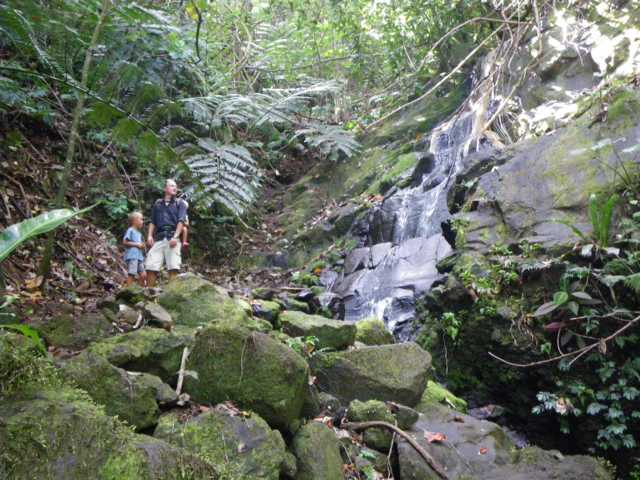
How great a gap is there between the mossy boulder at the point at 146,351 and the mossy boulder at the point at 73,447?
1.29 metres

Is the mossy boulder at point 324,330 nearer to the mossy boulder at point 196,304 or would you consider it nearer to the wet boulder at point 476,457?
the mossy boulder at point 196,304

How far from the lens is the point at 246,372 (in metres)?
3.32

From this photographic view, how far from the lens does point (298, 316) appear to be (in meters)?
5.46

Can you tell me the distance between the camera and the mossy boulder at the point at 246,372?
328 centimetres

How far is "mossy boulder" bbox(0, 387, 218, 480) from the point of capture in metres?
1.65

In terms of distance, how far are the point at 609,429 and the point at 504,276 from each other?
6.27 feet

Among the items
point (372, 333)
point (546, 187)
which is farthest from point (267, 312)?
point (546, 187)

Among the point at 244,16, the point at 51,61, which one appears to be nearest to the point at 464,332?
the point at 51,61

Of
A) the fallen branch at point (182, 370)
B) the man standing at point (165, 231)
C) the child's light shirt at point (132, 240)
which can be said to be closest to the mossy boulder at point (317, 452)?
the fallen branch at point (182, 370)

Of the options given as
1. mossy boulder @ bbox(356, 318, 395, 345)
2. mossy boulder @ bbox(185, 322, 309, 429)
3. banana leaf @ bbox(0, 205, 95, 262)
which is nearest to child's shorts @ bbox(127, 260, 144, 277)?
mossy boulder @ bbox(356, 318, 395, 345)

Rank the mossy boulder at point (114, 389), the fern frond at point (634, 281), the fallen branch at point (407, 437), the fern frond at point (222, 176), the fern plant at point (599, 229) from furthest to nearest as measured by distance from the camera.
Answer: the fern plant at point (599, 229) < the fern frond at point (222, 176) < the fern frond at point (634, 281) < the fallen branch at point (407, 437) < the mossy boulder at point (114, 389)

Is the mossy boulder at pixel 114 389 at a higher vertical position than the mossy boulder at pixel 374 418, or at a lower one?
higher

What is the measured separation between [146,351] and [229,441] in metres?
0.94

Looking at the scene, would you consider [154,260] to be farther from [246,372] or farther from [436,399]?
[436,399]
